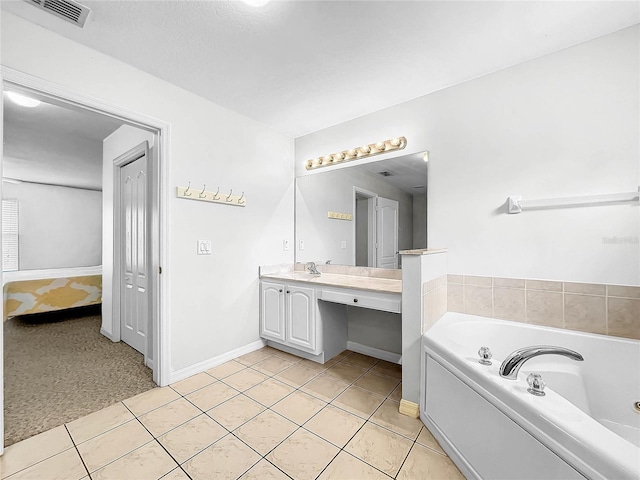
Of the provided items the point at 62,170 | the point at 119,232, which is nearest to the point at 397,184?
the point at 119,232

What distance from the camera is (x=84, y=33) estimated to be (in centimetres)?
164

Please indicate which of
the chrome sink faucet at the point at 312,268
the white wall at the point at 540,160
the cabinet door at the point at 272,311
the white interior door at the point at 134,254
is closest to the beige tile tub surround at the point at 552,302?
the white wall at the point at 540,160

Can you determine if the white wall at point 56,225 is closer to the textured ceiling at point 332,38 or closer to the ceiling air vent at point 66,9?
the textured ceiling at point 332,38

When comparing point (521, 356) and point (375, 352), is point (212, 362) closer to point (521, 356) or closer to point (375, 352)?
point (375, 352)

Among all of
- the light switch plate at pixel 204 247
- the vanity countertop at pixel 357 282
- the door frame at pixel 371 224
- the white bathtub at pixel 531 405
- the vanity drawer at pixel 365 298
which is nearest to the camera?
the white bathtub at pixel 531 405

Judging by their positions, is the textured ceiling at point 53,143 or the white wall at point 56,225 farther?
the white wall at point 56,225

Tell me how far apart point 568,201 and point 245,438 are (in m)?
2.46

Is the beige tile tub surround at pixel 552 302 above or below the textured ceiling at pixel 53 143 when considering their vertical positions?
below

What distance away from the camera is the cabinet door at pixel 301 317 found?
2473mm

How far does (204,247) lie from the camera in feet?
7.89

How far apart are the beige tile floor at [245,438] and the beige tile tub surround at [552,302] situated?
0.91m

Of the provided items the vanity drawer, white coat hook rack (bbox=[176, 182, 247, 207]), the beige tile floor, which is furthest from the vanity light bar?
the beige tile floor

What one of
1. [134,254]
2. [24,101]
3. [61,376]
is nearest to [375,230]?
[134,254]

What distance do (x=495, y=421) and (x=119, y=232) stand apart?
370 cm
